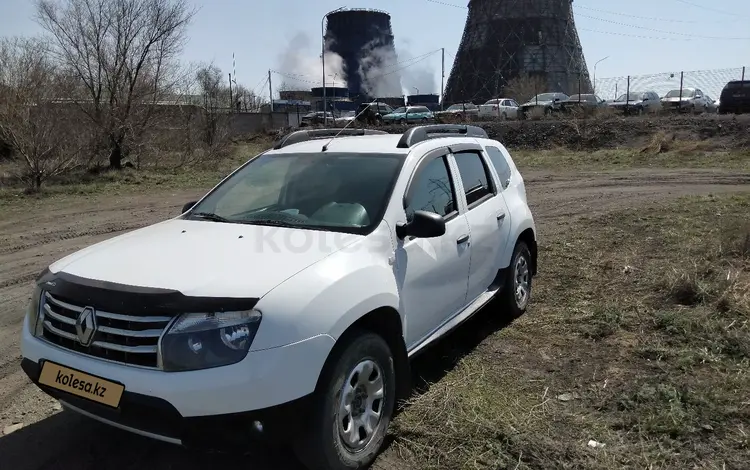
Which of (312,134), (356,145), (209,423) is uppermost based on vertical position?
(312,134)

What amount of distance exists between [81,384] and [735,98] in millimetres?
31521

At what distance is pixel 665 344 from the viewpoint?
4.44 m

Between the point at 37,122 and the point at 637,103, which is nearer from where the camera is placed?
the point at 37,122

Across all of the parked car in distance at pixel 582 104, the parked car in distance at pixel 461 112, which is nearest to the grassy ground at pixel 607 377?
the parked car in distance at pixel 582 104

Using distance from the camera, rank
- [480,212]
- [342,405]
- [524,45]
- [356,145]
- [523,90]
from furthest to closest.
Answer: [524,45] < [523,90] < [480,212] < [356,145] < [342,405]

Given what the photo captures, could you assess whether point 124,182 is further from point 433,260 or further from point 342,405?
point 342,405

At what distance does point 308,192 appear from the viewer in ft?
13.2

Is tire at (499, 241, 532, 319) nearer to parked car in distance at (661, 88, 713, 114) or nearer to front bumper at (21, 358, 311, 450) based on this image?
front bumper at (21, 358, 311, 450)

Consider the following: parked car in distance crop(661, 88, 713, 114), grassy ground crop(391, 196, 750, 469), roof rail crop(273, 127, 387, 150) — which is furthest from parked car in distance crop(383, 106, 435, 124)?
roof rail crop(273, 127, 387, 150)

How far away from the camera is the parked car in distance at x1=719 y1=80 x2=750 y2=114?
27.2 m

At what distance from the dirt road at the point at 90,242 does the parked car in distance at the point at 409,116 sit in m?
21.5

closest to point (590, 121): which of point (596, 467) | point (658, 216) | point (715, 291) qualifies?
point (658, 216)

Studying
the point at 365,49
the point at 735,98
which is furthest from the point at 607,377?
the point at 365,49

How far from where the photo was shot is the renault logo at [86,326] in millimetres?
2707
